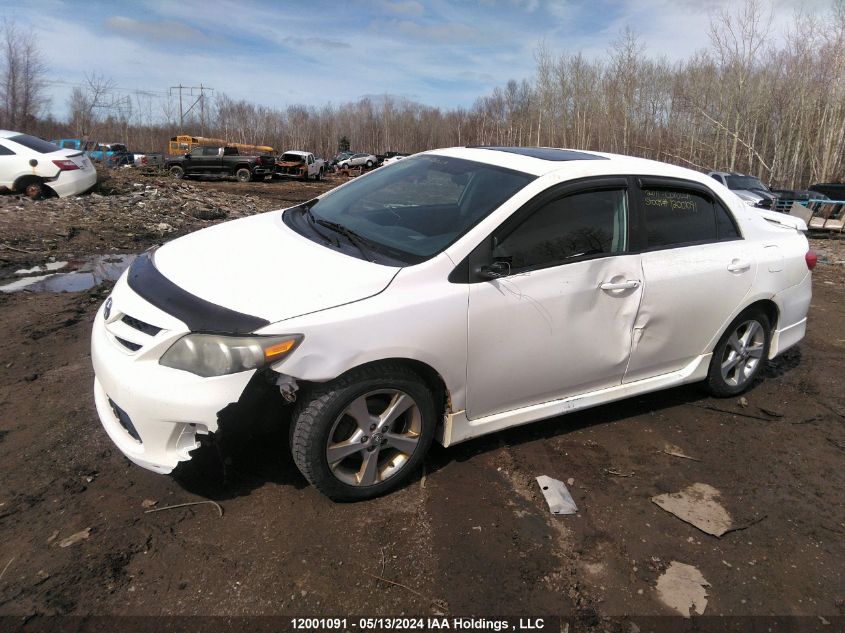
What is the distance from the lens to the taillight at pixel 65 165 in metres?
11.6

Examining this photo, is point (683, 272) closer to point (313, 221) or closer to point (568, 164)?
point (568, 164)

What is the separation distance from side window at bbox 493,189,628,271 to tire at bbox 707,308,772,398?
1.32 metres

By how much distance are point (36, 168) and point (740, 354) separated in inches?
506

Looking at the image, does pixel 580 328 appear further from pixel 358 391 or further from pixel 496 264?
pixel 358 391

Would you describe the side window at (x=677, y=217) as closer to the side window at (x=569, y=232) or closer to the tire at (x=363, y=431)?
the side window at (x=569, y=232)

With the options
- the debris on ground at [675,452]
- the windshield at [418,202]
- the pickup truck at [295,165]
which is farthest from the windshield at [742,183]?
the pickup truck at [295,165]

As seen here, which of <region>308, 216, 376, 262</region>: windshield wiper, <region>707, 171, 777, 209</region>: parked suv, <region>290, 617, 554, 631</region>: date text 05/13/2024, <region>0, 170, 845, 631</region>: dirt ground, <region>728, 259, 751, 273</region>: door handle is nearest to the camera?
<region>290, 617, 554, 631</region>: date text 05/13/2024

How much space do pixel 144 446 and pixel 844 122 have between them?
121ft

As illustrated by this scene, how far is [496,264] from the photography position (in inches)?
112

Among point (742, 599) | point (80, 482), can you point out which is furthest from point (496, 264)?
point (80, 482)

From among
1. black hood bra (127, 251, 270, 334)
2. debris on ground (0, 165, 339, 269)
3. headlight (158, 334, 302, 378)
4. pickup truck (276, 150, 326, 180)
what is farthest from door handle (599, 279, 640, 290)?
pickup truck (276, 150, 326, 180)

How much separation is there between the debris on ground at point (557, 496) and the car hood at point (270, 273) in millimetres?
1418

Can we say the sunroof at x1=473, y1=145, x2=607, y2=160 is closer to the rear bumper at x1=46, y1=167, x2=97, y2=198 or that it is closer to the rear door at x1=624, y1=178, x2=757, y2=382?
the rear door at x1=624, y1=178, x2=757, y2=382

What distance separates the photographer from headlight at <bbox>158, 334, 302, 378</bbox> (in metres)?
2.37
